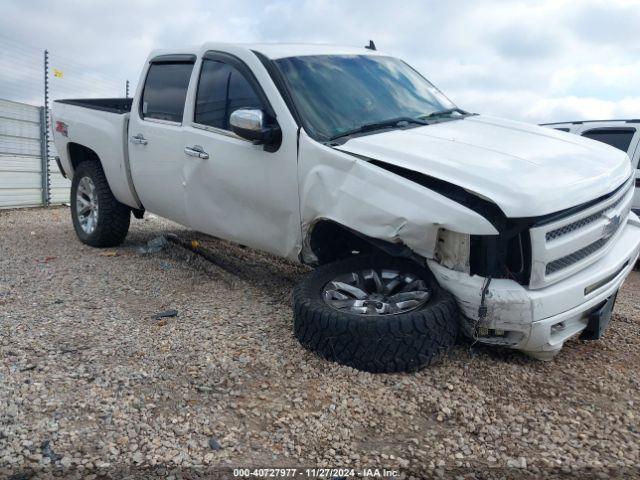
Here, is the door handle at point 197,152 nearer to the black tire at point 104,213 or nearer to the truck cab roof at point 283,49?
the truck cab roof at point 283,49

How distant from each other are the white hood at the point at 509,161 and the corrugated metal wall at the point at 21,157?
9.14 meters

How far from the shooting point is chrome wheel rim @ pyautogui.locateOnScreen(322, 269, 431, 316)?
10.7ft

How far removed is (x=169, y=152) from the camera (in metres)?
4.86

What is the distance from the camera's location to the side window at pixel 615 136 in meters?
7.68

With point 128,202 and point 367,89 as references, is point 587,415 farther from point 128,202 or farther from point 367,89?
point 128,202

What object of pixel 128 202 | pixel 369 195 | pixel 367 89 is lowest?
pixel 128 202

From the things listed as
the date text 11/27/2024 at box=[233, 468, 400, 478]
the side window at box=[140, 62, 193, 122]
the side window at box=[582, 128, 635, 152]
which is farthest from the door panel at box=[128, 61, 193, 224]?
the side window at box=[582, 128, 635, 152]

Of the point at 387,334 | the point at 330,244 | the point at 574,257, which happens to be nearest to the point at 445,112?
the point at 330,244

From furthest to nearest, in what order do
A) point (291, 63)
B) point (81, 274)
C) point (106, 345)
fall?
point (81, 274) < point (291, 63) < point (106, 345)

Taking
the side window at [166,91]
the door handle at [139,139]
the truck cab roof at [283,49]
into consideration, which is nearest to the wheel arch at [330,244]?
the truck cab roof at [283,49]

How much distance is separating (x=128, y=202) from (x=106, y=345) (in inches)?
98.8

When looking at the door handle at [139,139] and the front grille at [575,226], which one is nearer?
the front grille at [575,226]

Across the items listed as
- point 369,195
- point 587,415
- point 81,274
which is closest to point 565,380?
point 587,415

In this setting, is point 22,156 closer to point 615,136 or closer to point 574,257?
point 615,136
